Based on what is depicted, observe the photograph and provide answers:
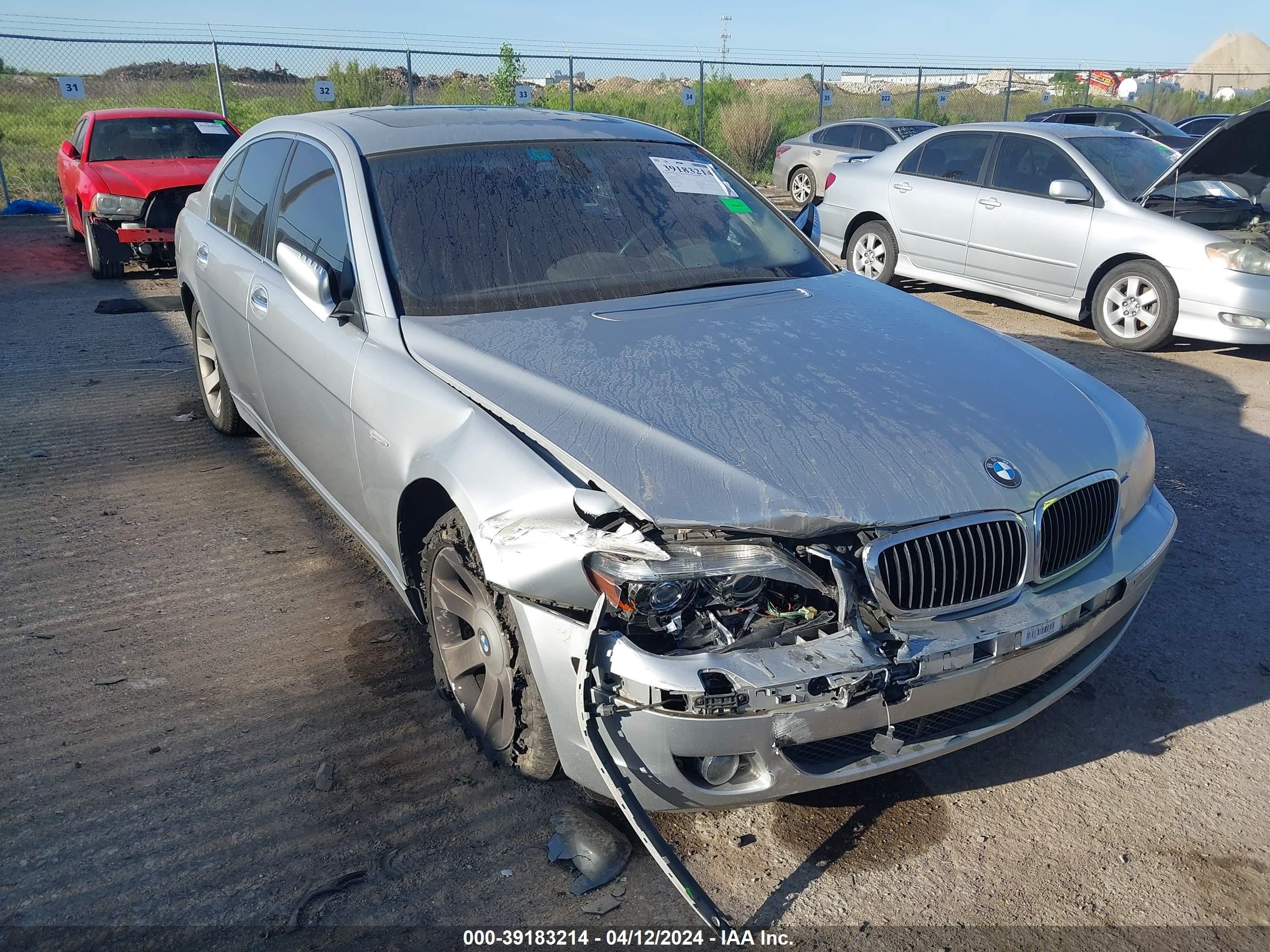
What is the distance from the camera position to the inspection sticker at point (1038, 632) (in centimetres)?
238

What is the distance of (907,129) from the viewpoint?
48.8ft

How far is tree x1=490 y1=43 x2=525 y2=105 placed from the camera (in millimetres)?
18031

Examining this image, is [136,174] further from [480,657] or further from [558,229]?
[480,657]

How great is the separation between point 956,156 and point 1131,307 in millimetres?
2136

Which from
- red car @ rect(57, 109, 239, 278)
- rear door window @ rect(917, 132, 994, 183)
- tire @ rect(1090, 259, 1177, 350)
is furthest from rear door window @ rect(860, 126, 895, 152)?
red car @ rect(57, 109, 239, 278)

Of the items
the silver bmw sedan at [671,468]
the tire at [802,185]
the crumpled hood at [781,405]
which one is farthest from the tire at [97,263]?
the tire at [802,185]

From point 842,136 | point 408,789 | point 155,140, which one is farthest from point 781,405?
point 842,136

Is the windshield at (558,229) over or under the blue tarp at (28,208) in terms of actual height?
over

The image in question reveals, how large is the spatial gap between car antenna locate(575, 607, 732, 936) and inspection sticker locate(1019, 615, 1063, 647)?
3.22 ft

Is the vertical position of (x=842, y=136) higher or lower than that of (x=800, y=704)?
higher

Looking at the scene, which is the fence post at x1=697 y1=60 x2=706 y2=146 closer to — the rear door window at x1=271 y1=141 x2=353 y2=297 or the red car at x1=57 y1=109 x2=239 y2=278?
the red car at x1=57 y1=109 x2=239 y2=278

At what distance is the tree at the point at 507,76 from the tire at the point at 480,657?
16159mm

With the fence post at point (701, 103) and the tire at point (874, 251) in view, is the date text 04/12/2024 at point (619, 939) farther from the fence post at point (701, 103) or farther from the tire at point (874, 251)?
the fence post at point (701, 103)

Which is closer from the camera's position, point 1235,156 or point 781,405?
point 781,405
